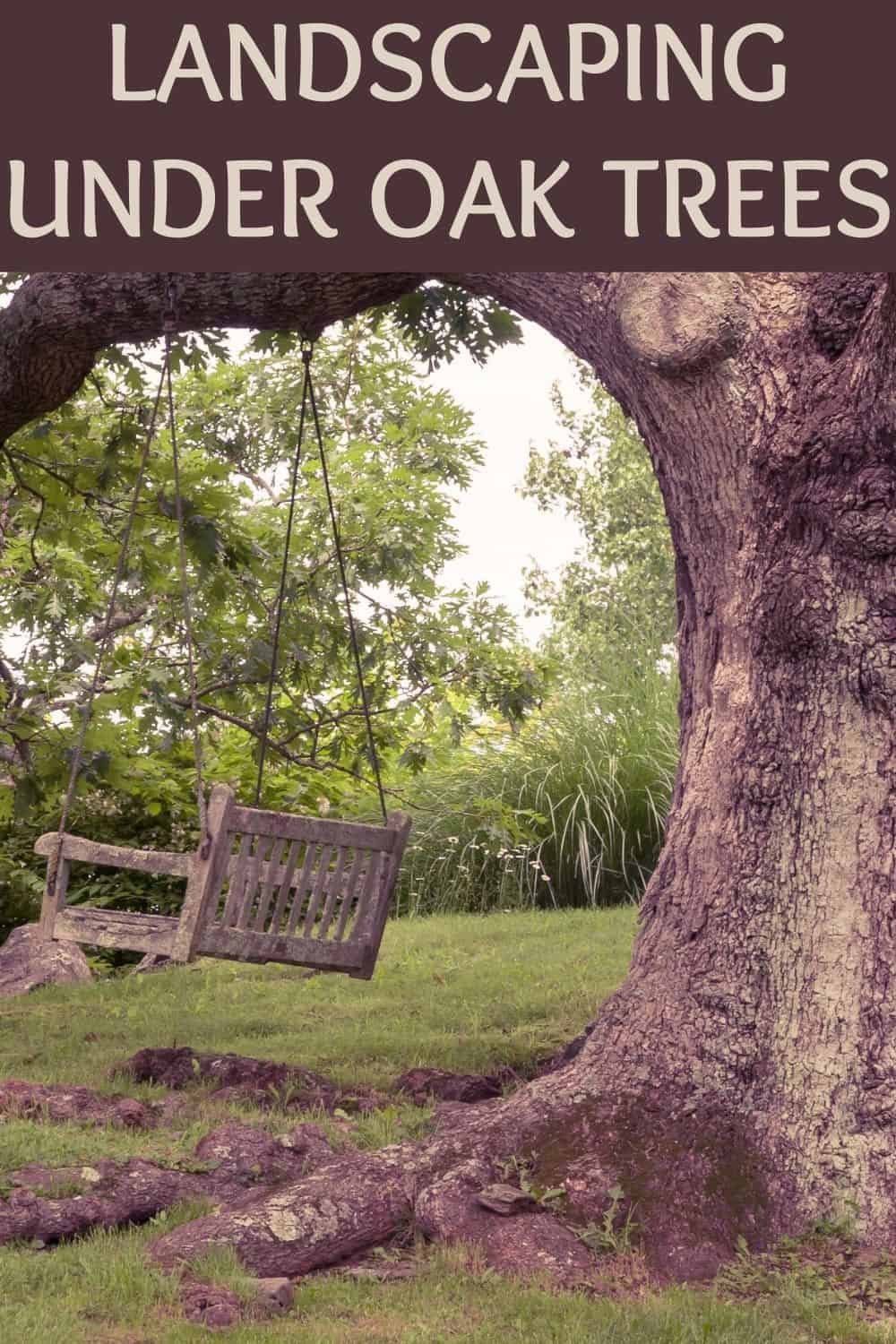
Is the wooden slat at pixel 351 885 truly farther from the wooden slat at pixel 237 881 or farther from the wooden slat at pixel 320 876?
→ the wooden slat at pixel 237 881

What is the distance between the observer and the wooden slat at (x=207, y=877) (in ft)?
18.1

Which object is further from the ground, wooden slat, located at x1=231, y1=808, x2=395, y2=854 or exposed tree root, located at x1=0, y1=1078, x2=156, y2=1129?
wooden slat, located at x1=231, y1=808, x2=395, y2=854

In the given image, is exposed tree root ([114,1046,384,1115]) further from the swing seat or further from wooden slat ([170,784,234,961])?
wooden slat ([170,784,234,961])

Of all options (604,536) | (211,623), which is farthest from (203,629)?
(604,536)

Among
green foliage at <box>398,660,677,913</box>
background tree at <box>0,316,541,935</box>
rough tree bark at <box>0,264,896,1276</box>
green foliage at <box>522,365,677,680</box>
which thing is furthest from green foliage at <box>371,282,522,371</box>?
green foliage at <box>522,365,677,680</box>

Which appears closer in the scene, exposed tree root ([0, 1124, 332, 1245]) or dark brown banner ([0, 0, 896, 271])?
dark brown banner ([0, 0, 896, 271])

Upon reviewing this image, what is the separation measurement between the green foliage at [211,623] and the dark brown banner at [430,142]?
9.66 feet

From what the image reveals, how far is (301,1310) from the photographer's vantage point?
4023mm

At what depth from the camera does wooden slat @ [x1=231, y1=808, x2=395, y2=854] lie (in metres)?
5.59

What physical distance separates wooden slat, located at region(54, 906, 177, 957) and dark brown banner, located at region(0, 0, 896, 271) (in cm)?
305

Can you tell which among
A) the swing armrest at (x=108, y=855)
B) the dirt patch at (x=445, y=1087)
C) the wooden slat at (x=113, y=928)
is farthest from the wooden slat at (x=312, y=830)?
the dirt patch at (x=445, y=1087)

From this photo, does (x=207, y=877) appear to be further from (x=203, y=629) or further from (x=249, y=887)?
(x=203, y=629)

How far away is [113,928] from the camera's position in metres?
6.55

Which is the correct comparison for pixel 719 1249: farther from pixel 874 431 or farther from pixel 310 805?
pixel 310 805
